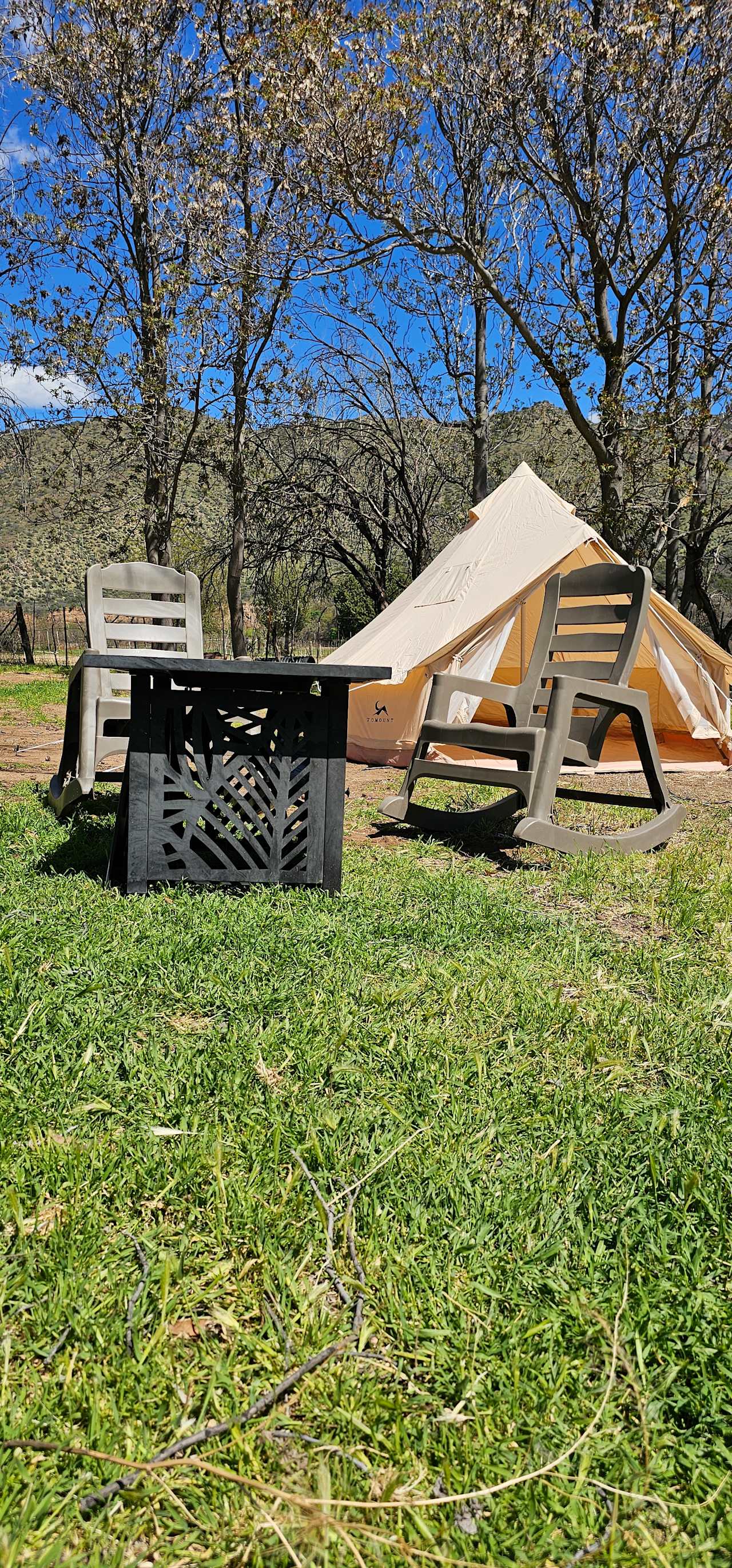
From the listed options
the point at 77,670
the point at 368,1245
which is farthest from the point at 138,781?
the point at 368,1245

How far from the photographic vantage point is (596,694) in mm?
3977

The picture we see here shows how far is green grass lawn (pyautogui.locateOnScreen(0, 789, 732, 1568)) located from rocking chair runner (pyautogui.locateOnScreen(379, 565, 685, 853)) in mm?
1375

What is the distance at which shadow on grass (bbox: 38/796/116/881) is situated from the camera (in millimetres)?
3242

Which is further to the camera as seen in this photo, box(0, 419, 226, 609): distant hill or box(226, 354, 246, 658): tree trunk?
box(226, 354, 246, 658): tree trunk

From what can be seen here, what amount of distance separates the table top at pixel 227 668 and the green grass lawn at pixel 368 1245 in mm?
786

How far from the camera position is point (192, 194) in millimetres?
13633

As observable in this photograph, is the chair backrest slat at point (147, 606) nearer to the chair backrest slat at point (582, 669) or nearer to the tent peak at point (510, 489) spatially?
the chair backrest slat at point (582, 669)

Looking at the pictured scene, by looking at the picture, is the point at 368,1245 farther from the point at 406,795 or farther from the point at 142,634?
the point at 142,634

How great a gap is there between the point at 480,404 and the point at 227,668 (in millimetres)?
14045

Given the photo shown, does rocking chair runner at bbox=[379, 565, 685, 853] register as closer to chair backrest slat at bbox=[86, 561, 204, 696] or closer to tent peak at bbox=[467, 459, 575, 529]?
chair backrest slat at bbox=[86, 561, 204, 696]

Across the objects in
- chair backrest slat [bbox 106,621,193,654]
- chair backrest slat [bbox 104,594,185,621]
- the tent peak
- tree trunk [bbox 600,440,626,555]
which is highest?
tree trunk [bbox 600,440,626,555]

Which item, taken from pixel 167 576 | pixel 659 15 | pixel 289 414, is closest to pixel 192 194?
pixel 289 414

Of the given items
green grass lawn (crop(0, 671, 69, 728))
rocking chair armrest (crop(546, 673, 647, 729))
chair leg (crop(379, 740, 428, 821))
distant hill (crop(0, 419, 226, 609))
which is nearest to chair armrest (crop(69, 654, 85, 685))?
chair leg (crop(379, 740, 428, 821))

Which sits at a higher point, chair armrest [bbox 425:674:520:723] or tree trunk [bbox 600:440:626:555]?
tree trunk [bbox 600:440:626:555]
